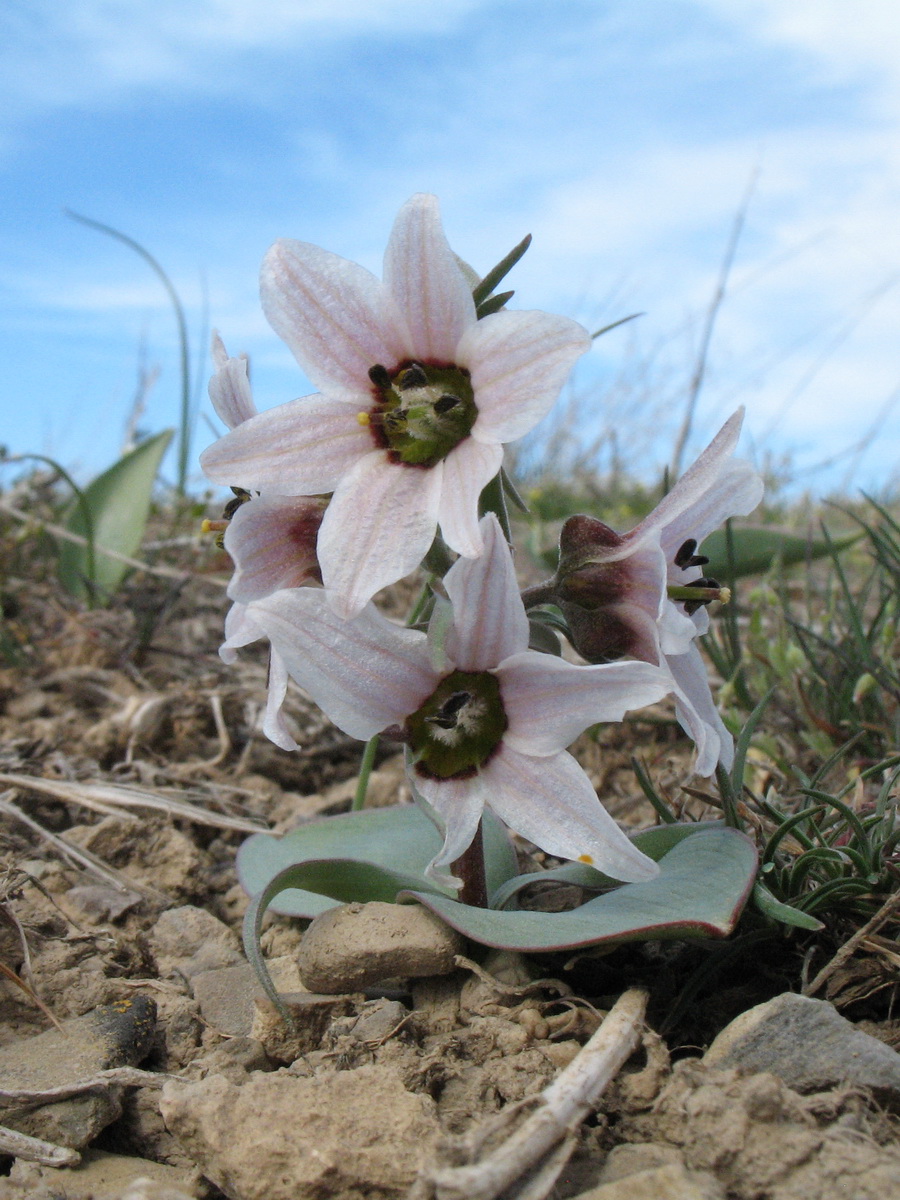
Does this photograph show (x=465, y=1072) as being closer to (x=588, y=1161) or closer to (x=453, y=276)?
(x=588, y=1161)

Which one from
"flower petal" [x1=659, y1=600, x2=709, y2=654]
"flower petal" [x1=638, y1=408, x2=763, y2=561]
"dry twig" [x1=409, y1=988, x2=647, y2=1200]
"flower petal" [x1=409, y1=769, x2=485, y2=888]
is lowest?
"dry twig" [x1=409, y1=988, x2=647, y2=1200]

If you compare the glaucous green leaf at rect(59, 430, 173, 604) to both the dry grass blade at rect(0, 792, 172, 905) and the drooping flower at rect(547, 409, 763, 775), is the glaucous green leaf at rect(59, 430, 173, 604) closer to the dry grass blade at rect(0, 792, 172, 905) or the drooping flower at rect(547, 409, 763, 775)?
the dry grass blade at rect(0, 792, 172, 905)

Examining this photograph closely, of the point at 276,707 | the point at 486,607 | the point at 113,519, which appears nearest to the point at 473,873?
the point at 276,707

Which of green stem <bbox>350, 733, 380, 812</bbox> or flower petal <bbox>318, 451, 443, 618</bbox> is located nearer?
flower petal <bbox>318, 451, 443, 618</bbox>

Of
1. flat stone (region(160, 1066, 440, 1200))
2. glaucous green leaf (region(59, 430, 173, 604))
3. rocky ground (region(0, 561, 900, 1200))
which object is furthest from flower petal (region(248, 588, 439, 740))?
glaucous green leaf (region(59, 430, 173, 604))

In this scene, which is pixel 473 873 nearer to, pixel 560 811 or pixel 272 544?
pixel 560 811

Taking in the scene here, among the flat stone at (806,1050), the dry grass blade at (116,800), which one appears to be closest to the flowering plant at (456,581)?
the flat stone at (806,1050)

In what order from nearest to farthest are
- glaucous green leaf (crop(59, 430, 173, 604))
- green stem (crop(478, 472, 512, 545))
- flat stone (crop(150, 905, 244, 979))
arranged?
green stem (crop(478, 472, 512, 545)), flat stone (crop(150, 905, 244, 979)), glaucous green leaf (crop(59, 430, 173, 604))
